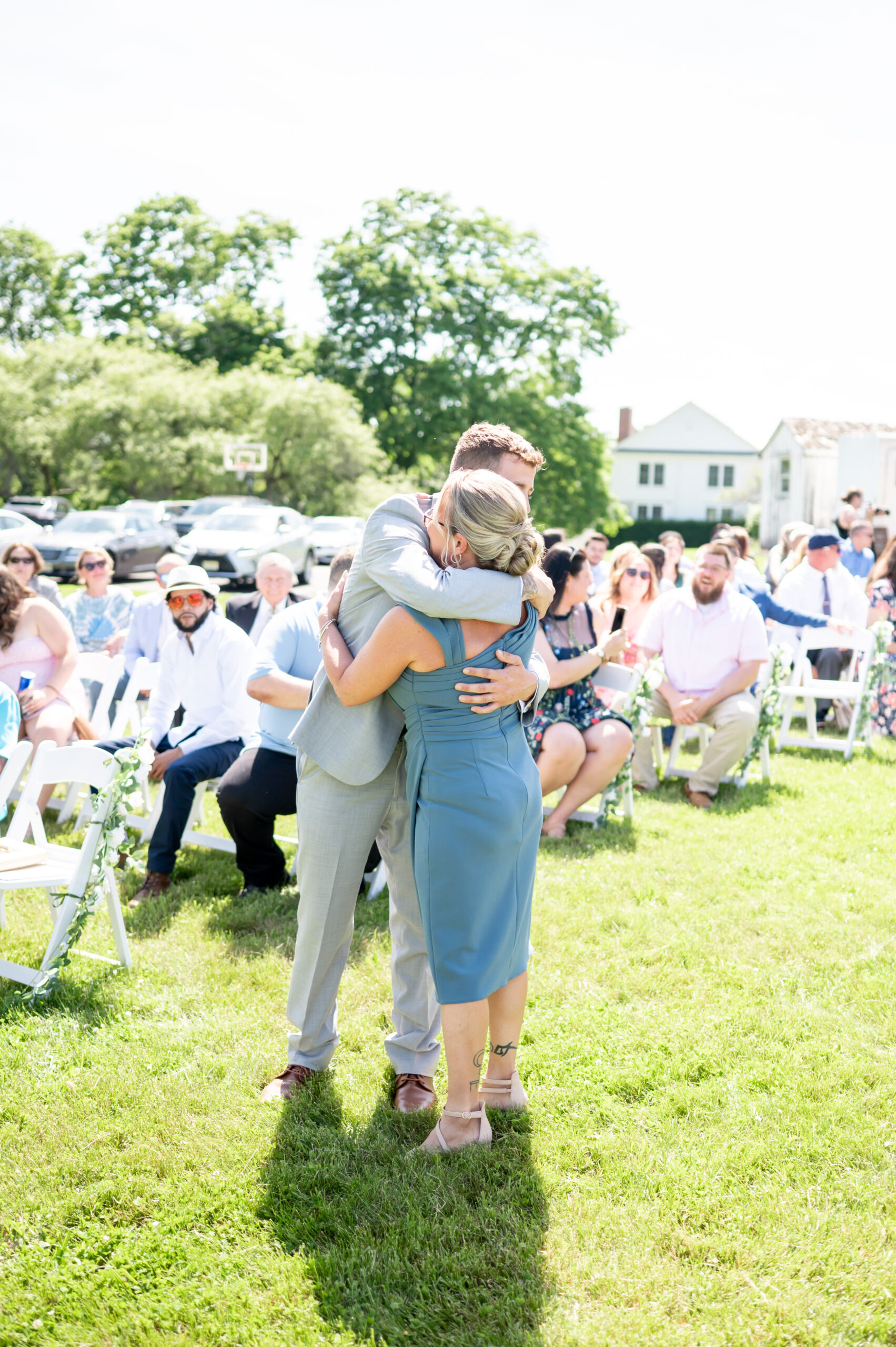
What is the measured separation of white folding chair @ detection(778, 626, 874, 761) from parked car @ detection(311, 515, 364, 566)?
17.4 meters

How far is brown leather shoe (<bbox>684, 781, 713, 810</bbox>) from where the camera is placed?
730 centimetres

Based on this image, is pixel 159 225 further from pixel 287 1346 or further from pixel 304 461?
pixel 287 1346

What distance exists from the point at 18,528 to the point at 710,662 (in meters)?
21.3

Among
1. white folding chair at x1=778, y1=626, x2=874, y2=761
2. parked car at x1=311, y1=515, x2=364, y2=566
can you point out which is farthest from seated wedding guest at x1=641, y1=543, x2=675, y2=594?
parked car at x1=311, y1=515, x2=364, y2=566

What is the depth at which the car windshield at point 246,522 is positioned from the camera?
80.6 ft

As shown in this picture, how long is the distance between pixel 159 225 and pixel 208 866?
44.8m

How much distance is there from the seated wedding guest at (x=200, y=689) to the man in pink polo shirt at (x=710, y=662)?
10.2ft

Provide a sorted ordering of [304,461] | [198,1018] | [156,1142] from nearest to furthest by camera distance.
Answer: [156,1142] < [198,1018] < [304,461]

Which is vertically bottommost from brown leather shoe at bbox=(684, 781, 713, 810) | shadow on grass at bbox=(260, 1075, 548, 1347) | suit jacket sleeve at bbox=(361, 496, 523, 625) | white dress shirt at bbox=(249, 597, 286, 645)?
shadow on grass at bbox=(260, 1075, 548, 1347)

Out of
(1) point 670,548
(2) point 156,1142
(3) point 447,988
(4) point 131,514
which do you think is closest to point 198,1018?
(2) point 156,1142

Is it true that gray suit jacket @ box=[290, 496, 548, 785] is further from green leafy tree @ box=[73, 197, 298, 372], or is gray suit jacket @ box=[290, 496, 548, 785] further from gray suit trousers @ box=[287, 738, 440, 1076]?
green leafy tree @ box=[73, 197, 298, 372]

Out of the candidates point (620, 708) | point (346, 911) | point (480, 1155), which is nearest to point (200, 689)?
point (620, 708)

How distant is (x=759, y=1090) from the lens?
359 centimetres

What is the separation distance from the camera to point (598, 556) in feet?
37.2
